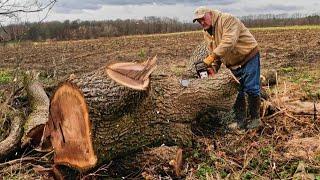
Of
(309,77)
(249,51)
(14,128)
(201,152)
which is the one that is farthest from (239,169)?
(309,77)

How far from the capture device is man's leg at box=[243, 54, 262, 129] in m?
6.64

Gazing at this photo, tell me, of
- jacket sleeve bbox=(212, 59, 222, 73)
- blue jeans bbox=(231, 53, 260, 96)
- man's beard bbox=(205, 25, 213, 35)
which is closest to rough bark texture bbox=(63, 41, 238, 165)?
blue jeans bbox=(231, 53, 260, 96)

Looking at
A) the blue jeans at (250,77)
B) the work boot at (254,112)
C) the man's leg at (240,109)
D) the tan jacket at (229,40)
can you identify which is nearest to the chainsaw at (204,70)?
the tan jacket at (229,40)

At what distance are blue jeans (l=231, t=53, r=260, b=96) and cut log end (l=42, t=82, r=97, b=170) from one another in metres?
2.62

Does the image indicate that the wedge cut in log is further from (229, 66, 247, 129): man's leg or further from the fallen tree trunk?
(229, 66, 247, 129): man's leg

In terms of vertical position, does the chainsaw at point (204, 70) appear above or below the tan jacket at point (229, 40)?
below

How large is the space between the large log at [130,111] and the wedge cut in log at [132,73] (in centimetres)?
7

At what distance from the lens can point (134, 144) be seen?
17.5 ft

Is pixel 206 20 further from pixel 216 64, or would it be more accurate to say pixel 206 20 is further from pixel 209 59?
pixel 216 64

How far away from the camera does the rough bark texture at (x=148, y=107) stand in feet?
16.1

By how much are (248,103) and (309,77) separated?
18.0 feet

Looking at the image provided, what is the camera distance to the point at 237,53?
22.0 feet

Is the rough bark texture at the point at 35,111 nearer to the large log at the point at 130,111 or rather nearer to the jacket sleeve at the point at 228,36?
the large log at the point at 130,111

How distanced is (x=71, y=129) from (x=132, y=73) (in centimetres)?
A: 88
